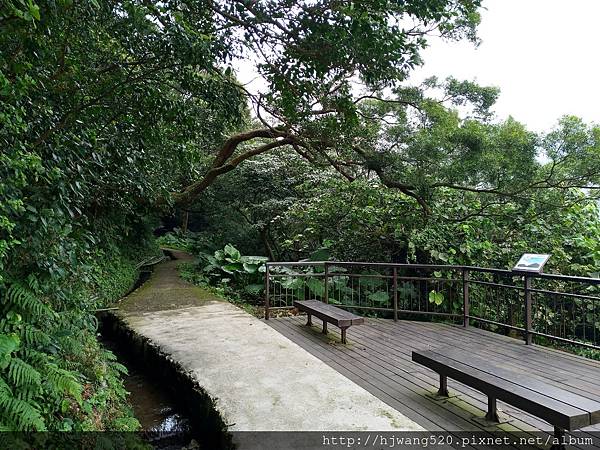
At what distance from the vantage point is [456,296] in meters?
6.34

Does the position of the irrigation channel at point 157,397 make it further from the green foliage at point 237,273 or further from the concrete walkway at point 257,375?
the green foliage at point 237,273

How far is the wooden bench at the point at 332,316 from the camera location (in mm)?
4570

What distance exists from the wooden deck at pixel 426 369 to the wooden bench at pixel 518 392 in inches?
7.7

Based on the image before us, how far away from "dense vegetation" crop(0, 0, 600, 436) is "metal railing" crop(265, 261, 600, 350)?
1.36ft

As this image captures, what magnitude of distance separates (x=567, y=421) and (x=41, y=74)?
168 inches

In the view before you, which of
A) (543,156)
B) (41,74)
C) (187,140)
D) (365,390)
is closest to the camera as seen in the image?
(41,74)

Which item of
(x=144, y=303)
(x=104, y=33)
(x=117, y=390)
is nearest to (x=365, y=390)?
(x=117, y=390)

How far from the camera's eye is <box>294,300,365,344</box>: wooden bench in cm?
457

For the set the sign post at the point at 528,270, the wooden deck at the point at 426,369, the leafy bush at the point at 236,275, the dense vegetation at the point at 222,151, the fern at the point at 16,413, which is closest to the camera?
the fern at the point at 16,413

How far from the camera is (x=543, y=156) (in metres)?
5.43

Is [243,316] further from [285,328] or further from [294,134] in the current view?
[294,134]

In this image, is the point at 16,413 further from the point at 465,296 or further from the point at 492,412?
the point at 465,296

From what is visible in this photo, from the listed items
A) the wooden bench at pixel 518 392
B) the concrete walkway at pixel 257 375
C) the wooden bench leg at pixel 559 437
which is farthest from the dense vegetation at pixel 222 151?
the wooden bench leg at pixel 559 437

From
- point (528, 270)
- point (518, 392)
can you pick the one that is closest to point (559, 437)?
point (518, 392)
